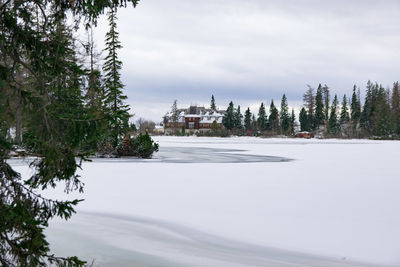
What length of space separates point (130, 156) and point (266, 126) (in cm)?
7423

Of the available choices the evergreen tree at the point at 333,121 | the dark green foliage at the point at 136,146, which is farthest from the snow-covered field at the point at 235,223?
the evergreen tree at the point at 333,121

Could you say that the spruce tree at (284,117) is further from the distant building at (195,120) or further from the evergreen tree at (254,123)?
the distant building at (195,120)

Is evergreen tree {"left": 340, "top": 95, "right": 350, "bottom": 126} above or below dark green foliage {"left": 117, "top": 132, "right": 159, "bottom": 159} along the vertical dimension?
above

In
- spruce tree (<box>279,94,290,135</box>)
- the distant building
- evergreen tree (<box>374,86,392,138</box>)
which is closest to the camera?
evergreen tree (<box>374,86,392,138</box>)

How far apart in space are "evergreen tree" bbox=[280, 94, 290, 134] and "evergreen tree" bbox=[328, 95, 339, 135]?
9853 millimetres

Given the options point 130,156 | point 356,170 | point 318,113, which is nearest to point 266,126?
point 318,113

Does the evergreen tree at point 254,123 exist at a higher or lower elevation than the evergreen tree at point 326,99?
lower

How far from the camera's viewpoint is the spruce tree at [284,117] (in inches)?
3698

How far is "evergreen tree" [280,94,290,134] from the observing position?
94094mm

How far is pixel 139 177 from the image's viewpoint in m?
14.9

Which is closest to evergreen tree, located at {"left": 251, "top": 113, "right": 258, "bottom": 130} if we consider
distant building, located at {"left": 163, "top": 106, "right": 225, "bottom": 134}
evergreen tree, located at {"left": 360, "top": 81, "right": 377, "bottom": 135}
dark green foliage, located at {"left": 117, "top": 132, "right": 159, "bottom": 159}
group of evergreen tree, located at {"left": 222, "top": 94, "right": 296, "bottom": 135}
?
group of evergreen tree, located at {"left": 222, "top": 94, "right": 296, "bottom": 135}

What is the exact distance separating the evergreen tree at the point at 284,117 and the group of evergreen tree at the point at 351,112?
3694 mm

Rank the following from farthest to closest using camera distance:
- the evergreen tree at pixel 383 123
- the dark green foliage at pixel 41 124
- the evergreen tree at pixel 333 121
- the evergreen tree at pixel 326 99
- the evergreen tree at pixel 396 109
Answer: the evergreen tree at pixel 326 99 → the evergreen tree at pixel 333 121 → the evergreen tree at pixel 396 109 → the evergreen tree at pixel 383 123 → the dark green foliage at pixel 41 124

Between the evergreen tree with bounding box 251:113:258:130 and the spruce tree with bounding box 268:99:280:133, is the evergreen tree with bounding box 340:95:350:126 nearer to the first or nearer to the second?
the spruce tree with bounding box 268:99:280:133
